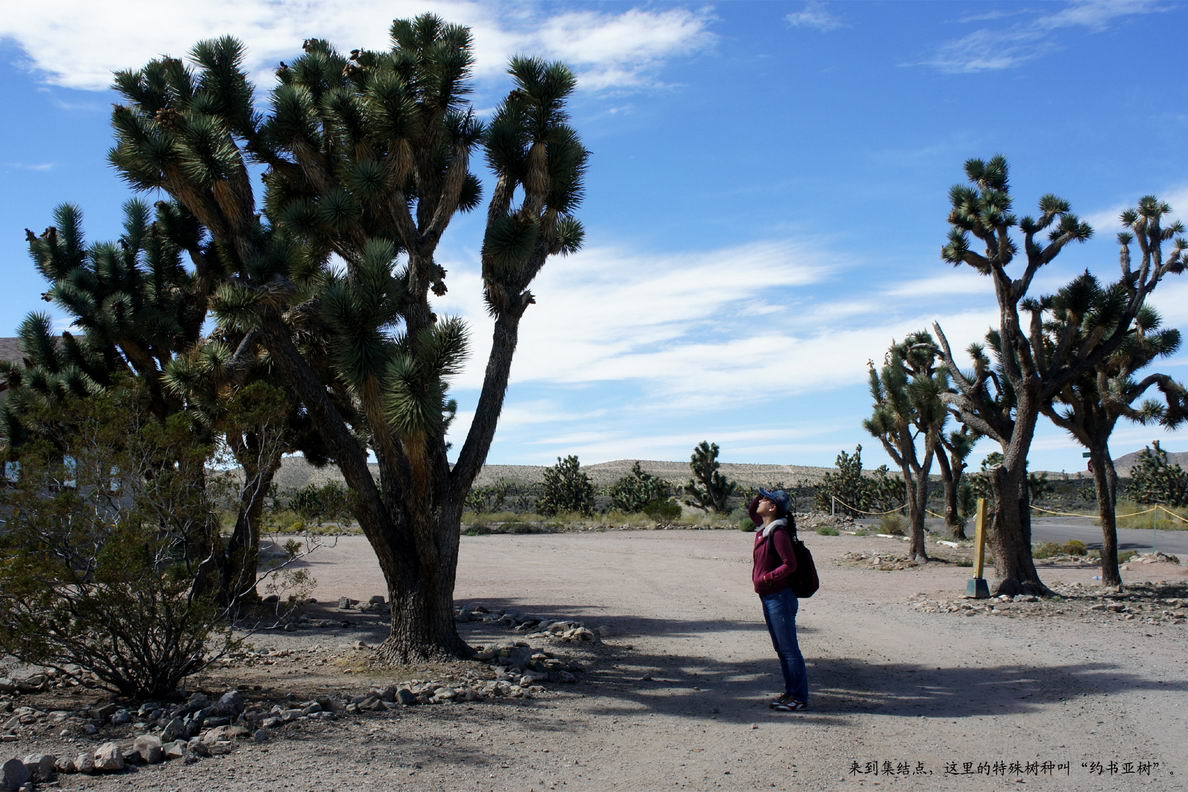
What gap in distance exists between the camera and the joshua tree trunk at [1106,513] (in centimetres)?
1468

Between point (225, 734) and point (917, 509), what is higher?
point (917, 509)

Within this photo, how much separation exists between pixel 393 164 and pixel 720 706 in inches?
218

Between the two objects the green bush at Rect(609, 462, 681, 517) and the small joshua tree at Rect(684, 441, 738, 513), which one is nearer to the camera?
the small joshua tree at Rect(684, 441, 738, 513)

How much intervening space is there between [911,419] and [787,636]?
1620cm

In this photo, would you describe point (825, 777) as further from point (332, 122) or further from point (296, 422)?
point (296, 422)

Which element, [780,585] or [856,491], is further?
[856,491]

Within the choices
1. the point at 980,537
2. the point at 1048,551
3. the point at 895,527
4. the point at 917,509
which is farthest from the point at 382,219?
the point at 895,527

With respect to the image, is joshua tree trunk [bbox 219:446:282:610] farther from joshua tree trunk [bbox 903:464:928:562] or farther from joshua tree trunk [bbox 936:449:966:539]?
joshua tree trunk [bbox 936:449:966:539]

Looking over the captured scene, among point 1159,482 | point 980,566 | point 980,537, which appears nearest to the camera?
point 980,537

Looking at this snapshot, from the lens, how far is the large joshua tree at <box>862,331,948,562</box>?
2100 centimetres

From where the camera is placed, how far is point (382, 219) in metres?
9.50

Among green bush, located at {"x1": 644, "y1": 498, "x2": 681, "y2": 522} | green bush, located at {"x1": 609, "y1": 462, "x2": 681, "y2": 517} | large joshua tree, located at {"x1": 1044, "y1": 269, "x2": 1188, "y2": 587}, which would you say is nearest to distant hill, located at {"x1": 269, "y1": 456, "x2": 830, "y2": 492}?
green bush, located at {"x1": 609, "y1": 462, "x2": 681, "y2": 517}

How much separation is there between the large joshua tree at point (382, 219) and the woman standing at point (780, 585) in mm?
2773

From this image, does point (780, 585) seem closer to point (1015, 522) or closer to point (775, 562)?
point (775, 562)
